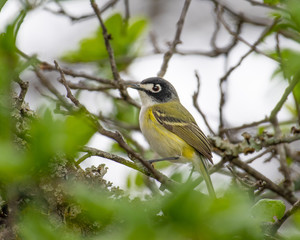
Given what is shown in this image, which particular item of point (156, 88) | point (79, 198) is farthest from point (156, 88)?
point (79, 198)

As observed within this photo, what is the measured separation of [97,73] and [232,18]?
1757 mm

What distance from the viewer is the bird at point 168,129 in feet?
16.7

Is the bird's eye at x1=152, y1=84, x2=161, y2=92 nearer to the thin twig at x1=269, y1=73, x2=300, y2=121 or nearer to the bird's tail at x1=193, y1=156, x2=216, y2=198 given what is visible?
the bird's tail at x1=193, y1=156, x2=216, y2=198

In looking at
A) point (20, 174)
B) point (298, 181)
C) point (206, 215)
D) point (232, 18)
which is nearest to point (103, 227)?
point (20, 174)

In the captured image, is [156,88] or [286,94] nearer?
[286,94]

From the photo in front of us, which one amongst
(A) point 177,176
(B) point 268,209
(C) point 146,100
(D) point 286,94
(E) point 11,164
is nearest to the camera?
(E) point 11,164

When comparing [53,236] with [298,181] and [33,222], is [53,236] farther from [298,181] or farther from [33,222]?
A: [298,181]

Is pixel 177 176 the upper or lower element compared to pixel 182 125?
lower

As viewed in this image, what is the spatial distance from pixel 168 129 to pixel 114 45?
3.95 feet

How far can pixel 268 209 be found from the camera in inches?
96.7

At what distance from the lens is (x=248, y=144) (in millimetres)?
3566

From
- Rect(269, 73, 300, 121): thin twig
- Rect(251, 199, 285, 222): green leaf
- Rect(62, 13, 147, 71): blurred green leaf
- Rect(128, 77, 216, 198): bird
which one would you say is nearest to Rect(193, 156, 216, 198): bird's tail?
Rect(128, 77, 216, 198): bird

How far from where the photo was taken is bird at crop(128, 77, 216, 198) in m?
5.10

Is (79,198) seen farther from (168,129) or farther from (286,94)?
(168,129)
